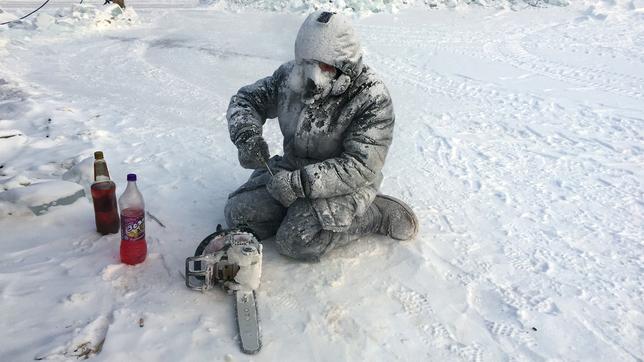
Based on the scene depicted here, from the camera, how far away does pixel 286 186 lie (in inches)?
109

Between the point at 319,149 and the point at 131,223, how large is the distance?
3.66 ft

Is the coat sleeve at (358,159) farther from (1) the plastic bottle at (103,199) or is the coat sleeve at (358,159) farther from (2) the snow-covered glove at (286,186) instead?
(1) the plastic bottle at (103,199)

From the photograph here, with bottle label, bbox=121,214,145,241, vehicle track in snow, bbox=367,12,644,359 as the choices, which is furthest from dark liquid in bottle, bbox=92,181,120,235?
vehicle track in snow, bbox=367,12,644,359

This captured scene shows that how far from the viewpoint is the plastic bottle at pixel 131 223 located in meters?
2.64

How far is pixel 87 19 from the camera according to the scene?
905 centimetres

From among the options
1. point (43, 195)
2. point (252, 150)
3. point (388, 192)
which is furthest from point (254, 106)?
point (43, 195)

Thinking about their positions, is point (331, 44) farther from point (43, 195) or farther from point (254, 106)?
point (43, 195)

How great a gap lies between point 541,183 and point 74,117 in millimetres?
4425

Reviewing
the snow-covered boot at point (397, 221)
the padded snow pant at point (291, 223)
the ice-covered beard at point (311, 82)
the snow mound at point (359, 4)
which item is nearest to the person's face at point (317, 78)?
the ice-covered beard at point (311, 82)

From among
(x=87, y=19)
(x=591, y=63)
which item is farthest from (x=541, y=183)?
(x=87, y=19)

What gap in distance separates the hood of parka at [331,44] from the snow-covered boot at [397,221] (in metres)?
0.90

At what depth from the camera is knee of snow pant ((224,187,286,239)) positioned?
3098 mm

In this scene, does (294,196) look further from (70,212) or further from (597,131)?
(597,131)

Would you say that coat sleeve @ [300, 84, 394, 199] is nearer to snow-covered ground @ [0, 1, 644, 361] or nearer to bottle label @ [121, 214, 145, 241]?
snow-covered ground @ [0, 1, 644, 361]
